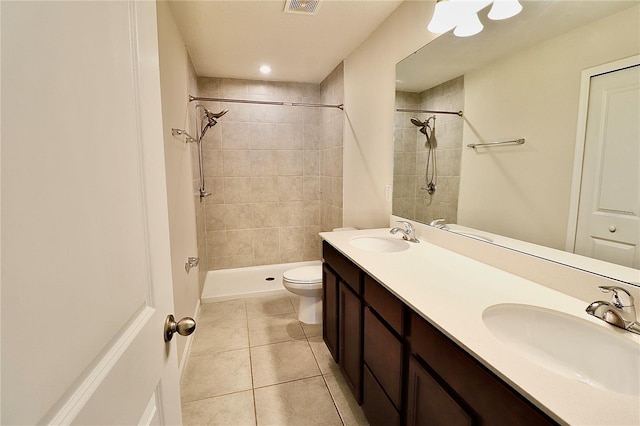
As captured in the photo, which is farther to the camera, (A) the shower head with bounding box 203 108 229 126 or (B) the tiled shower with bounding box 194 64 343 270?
(B) the tiled shower with bounding box 194 64 343 270

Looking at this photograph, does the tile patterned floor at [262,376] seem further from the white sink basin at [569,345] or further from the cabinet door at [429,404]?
the white sink basin at [569,345]

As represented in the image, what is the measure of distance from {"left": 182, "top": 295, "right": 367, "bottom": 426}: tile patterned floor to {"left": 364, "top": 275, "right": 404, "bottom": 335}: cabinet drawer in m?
0.75

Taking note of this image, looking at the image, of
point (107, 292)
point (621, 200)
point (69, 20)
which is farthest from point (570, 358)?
point (69, 20)

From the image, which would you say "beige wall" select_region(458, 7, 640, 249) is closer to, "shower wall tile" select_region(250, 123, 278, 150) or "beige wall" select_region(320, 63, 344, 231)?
"beige wall" select_region(320, 63, 344, 231)

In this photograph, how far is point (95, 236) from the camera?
0.45m

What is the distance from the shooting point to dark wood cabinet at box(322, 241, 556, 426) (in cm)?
73

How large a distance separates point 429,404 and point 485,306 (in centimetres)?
36

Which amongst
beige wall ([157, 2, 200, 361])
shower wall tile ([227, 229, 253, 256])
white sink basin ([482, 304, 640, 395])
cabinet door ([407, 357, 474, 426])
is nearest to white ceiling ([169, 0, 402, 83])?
beige wall ([157, 2, 200, 361])

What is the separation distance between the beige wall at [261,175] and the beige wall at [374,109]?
950 mm

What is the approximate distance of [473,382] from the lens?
2.56 feet

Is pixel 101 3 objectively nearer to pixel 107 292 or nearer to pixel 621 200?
pixel 107 292

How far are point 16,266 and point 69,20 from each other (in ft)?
1.06

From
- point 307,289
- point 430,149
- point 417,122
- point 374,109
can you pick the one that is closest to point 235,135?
point 374,109

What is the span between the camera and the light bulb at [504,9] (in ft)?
4.14
